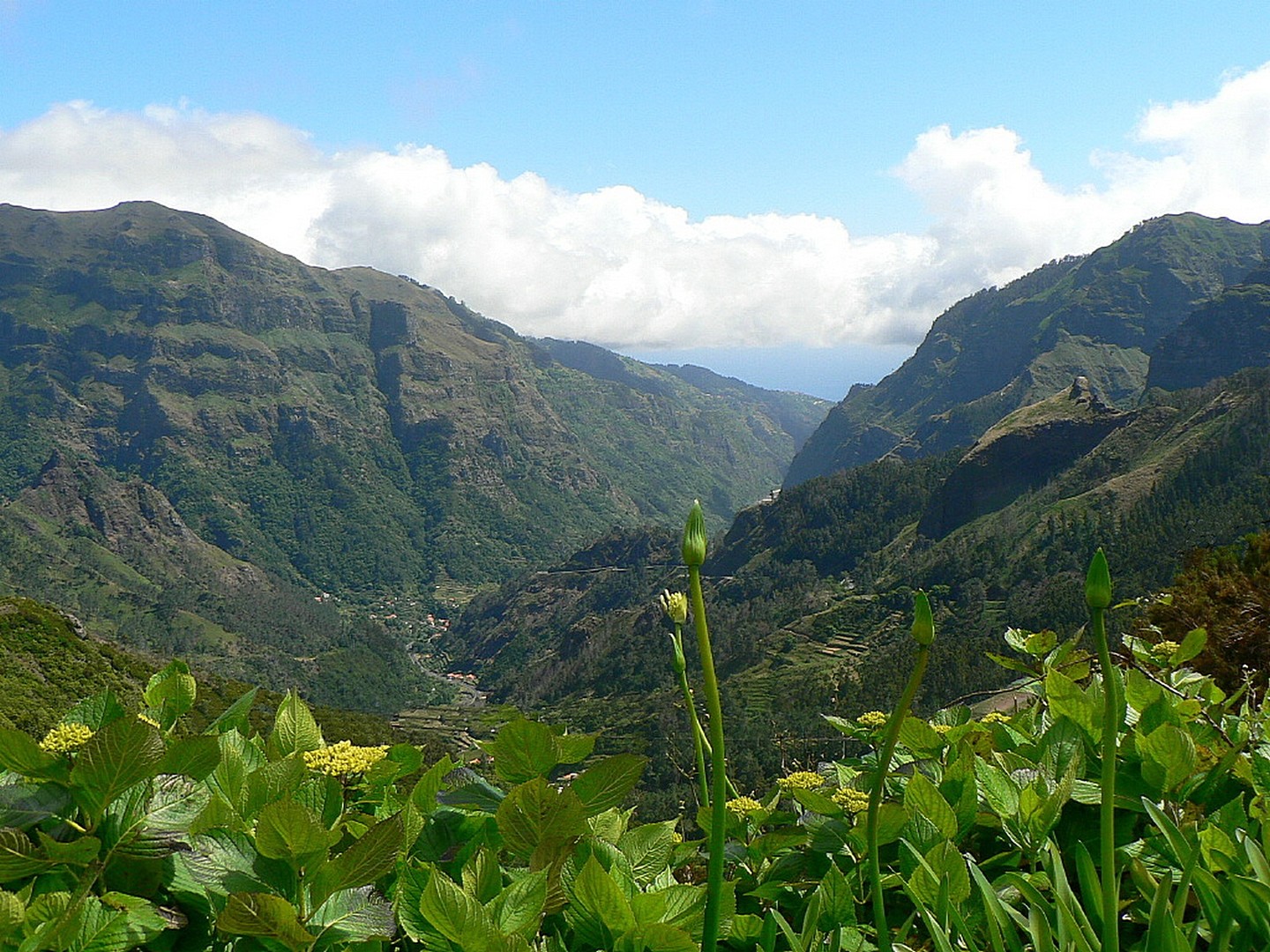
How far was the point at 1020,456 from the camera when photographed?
497ft

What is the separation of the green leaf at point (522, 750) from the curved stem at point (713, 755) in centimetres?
59

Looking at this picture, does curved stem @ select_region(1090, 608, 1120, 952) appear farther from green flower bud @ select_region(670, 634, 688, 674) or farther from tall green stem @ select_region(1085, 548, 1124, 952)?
green flower bud @ select_region(670, 634, 688, 674)

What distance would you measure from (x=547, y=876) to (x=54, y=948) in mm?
735

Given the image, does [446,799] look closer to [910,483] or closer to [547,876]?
[547,876]

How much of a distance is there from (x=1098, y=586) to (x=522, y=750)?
1046 mm

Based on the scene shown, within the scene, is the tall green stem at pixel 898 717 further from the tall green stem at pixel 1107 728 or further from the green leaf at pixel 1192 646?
the green leaf at pixel 1192 646

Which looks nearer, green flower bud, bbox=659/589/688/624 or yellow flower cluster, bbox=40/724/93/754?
green flower bud, bbox=659/589/688/624

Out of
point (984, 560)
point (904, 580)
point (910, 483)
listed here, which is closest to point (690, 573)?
point (984, 560)

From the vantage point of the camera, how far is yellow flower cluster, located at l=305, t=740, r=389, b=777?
1.82 m

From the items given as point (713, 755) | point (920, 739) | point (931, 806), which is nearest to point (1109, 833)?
point (713, 755)

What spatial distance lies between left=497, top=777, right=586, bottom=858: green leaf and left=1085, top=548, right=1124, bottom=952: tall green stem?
0.81m

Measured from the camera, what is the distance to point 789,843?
208 centimetres

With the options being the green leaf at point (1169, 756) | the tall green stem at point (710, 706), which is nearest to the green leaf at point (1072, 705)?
the green leaf at point (1169, 756)

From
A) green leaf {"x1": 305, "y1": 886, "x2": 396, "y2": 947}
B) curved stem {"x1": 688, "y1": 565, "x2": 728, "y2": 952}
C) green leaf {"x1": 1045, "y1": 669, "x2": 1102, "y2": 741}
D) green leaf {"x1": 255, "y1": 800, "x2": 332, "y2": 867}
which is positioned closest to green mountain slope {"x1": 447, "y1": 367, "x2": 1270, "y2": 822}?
green leaf {"x1": 1045, "y1": 669, "x2": 1102, "y2": 741}
